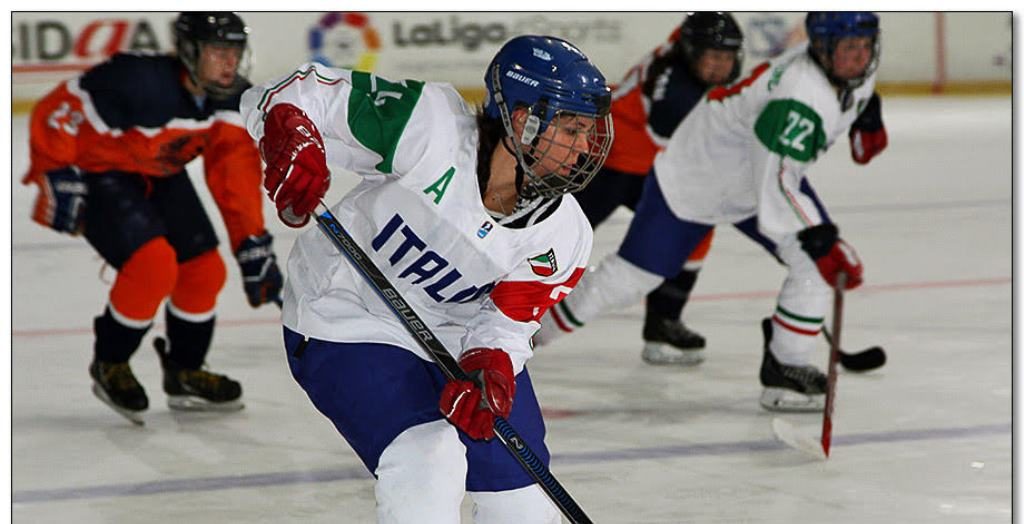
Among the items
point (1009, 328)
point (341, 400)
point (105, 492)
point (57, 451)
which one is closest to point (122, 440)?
point (57, 451)

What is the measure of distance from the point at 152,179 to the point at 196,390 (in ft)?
1.89

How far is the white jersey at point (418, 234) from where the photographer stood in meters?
2.48

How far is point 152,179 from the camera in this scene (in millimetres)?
4113

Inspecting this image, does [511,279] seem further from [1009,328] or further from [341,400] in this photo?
[1009,328]

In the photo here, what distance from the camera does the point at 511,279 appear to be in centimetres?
251

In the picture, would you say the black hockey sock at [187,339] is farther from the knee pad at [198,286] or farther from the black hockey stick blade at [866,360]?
the black hockey stick blade at [866,360]

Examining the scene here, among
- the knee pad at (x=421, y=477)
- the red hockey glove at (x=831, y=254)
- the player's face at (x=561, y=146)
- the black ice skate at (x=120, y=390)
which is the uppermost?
the player's face at (x=561, y=146)

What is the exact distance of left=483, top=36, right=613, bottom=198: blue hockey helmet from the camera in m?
2.39

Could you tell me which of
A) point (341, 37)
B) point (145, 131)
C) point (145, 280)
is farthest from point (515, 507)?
point (341, 37)

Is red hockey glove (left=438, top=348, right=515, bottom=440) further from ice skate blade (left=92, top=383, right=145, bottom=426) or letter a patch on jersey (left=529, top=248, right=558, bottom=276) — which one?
ice skate blade (left=92, top=383, right=145, bottom=426)

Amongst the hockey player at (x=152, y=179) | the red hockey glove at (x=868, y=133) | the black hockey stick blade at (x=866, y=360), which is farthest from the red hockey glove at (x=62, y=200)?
the black hockey stick blade at (x=866, y=360)

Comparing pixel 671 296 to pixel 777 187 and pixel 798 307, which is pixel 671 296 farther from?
pixel 777 187

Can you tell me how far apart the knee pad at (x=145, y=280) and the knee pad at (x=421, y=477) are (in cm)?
174

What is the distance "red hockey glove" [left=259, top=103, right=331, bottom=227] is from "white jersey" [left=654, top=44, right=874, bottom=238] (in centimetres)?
179
